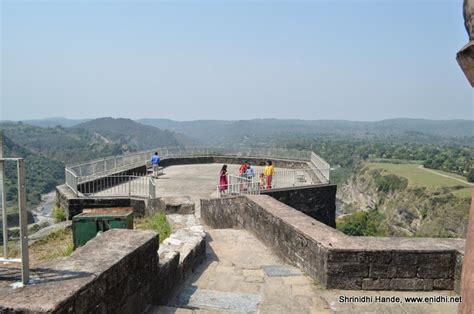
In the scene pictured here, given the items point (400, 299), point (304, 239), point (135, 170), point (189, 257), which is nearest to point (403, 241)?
point (400, 299)

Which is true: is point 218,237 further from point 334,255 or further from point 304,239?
point 334,255

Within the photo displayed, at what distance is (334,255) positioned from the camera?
4918mm

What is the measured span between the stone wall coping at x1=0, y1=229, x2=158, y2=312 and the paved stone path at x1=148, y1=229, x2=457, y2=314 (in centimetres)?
85

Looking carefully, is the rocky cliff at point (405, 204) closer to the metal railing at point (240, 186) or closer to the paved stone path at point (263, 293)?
the metal railing at point (240, 186)

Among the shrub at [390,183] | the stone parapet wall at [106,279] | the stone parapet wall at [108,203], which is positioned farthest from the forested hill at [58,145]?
the stone parapet wall at [106,279]

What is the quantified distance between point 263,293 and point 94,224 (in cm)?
321

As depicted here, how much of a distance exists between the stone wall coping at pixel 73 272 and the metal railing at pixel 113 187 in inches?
401

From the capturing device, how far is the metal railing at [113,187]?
14.4 m

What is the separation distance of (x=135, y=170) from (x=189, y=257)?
46.7ft

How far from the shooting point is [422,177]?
9262cm

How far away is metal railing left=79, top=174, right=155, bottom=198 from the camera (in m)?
14.4

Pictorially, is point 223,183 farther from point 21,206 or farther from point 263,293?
point 21,206

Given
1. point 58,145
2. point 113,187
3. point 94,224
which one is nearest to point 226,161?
point 113,187

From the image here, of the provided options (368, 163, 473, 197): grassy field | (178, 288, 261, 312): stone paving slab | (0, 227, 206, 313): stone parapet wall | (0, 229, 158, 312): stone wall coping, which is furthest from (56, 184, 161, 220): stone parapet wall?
(368, 163, 473, 197): grassy field
